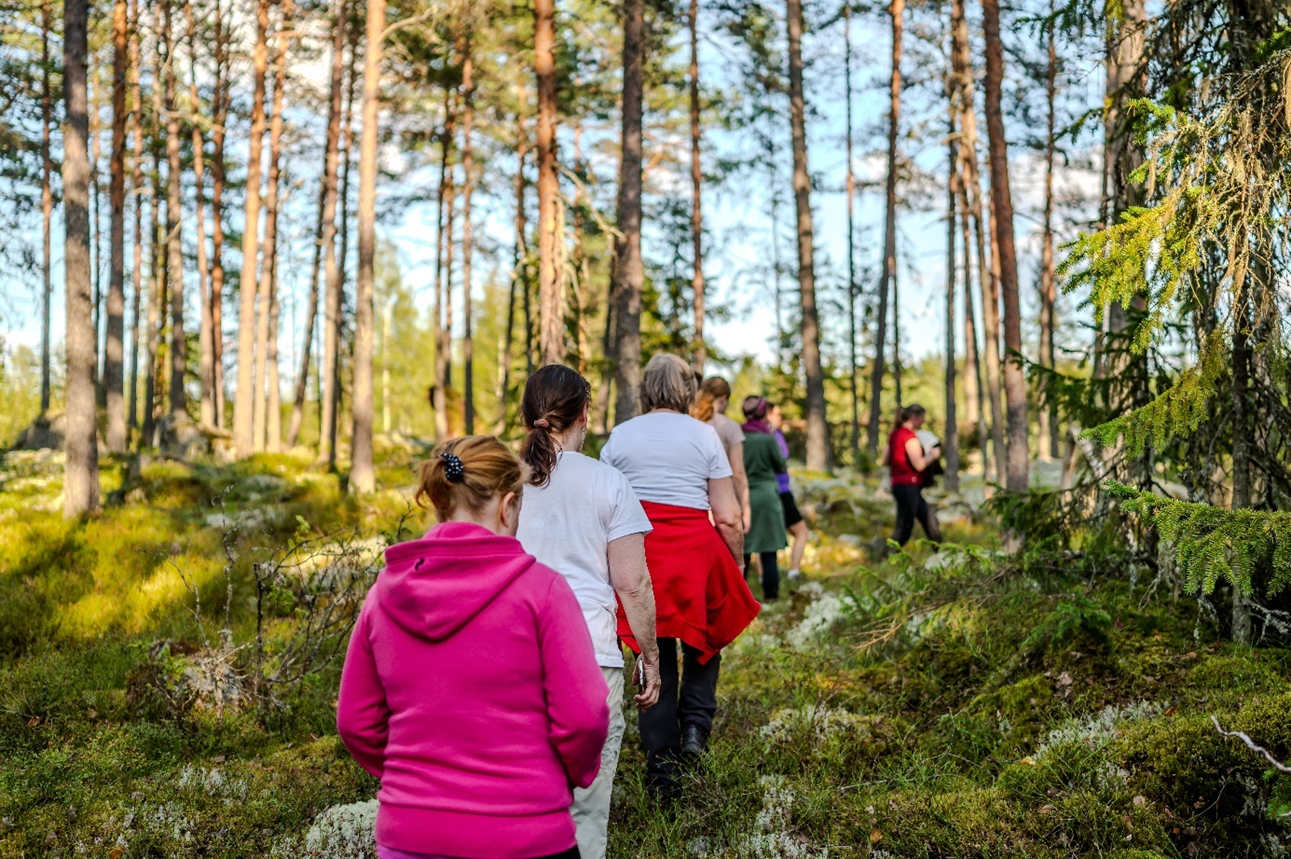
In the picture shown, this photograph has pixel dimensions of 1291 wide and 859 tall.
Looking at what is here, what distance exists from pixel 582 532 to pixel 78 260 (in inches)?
415

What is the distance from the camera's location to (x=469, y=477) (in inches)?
93.4

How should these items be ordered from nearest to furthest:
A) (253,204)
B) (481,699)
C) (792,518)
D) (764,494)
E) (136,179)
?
(481,699) < (764,494) < (792,518) < (253,204) < (136,179)

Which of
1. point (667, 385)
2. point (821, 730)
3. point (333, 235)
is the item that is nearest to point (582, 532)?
point (667, 385)

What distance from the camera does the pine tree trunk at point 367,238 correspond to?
48.5ft

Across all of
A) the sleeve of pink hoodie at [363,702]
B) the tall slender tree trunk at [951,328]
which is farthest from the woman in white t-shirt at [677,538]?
the tall slender tree trunk at [951,328]

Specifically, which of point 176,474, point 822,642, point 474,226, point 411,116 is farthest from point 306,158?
point 822,642

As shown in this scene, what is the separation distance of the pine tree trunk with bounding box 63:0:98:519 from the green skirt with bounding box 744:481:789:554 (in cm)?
775

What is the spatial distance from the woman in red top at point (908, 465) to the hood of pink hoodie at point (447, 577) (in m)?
8.85

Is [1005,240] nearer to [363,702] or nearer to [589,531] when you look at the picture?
[589,531]

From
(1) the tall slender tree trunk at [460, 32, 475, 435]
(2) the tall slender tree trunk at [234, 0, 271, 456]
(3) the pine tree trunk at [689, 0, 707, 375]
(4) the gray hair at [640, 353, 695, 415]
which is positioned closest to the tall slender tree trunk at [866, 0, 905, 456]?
(3) the pine tree trunk at [689, 0, 707, 375]

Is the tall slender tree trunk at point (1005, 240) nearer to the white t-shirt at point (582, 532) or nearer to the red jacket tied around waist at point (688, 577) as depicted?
the red jacket tied around waist at point (688, 577)

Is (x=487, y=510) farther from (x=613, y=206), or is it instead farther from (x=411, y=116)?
(x=613, y=206)

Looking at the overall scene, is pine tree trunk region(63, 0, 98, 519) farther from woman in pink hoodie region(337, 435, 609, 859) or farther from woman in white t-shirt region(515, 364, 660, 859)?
woman in pink hoodie region(337, 435, 609, 859)

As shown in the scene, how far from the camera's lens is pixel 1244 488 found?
15.3 ft
